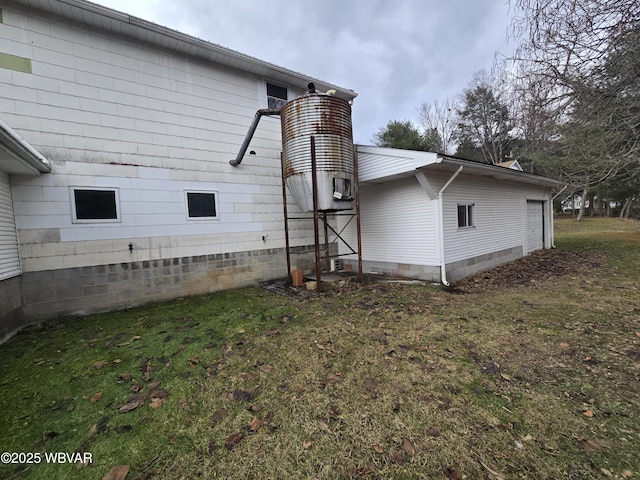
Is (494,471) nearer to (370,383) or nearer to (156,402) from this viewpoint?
(370,383)

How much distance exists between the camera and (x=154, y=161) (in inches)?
229

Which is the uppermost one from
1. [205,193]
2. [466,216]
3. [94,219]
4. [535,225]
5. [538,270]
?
[205,193]

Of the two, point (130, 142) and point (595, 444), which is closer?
point (595, 444)

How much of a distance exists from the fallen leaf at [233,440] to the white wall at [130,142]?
4858 mm

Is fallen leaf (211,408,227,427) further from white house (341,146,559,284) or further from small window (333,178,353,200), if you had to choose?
white house (341,146,559,284)

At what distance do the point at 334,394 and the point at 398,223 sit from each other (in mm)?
5604

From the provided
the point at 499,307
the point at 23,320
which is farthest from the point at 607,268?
the point at 23,320

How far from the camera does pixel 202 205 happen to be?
253 inches

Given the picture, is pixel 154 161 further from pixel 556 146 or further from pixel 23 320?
pixel 556 146

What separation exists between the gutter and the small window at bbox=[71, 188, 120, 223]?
0.60 meters

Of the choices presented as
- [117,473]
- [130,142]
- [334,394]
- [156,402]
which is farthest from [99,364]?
[130,142]

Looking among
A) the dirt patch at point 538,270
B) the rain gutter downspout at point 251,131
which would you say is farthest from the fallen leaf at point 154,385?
the dirt patch at point 538,270

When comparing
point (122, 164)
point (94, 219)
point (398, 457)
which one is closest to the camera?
point (398, 457)

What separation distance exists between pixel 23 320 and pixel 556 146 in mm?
11924
